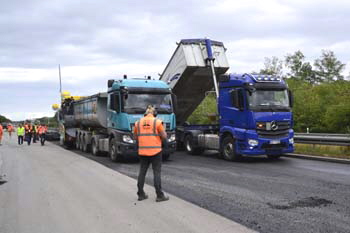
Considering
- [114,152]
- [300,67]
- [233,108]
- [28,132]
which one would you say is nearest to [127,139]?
[114,152]

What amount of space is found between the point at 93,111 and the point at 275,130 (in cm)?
760

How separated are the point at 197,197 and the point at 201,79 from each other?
29.4ft

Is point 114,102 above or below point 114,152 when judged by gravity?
above

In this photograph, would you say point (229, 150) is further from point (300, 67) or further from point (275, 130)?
point (300, 67)

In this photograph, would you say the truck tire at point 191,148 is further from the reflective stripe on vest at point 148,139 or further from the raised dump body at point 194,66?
→ the reflective stripe on vest at point 148,139

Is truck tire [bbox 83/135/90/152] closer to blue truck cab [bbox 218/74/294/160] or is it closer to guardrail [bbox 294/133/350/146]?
blue truck cab [bbox 218/74/294/160]

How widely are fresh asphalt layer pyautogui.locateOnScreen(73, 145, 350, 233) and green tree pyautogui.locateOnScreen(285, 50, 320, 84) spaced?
34395 mm

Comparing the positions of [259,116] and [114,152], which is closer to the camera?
[259,116]

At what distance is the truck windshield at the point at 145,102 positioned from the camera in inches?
519

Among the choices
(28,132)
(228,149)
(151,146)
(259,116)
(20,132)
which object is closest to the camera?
(151,146)

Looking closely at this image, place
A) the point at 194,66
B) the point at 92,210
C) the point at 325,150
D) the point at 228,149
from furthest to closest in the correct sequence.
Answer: the point at 194,66 < the point at 325,150 < the point at 228,149 < the point at 92,210

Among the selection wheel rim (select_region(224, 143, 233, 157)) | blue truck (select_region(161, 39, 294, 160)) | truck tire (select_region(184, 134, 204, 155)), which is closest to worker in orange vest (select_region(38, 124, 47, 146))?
blue truck (select_region(161, 39, 294, 160))

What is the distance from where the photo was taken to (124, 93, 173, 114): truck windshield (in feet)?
43.2

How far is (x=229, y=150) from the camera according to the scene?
44.9 feet
